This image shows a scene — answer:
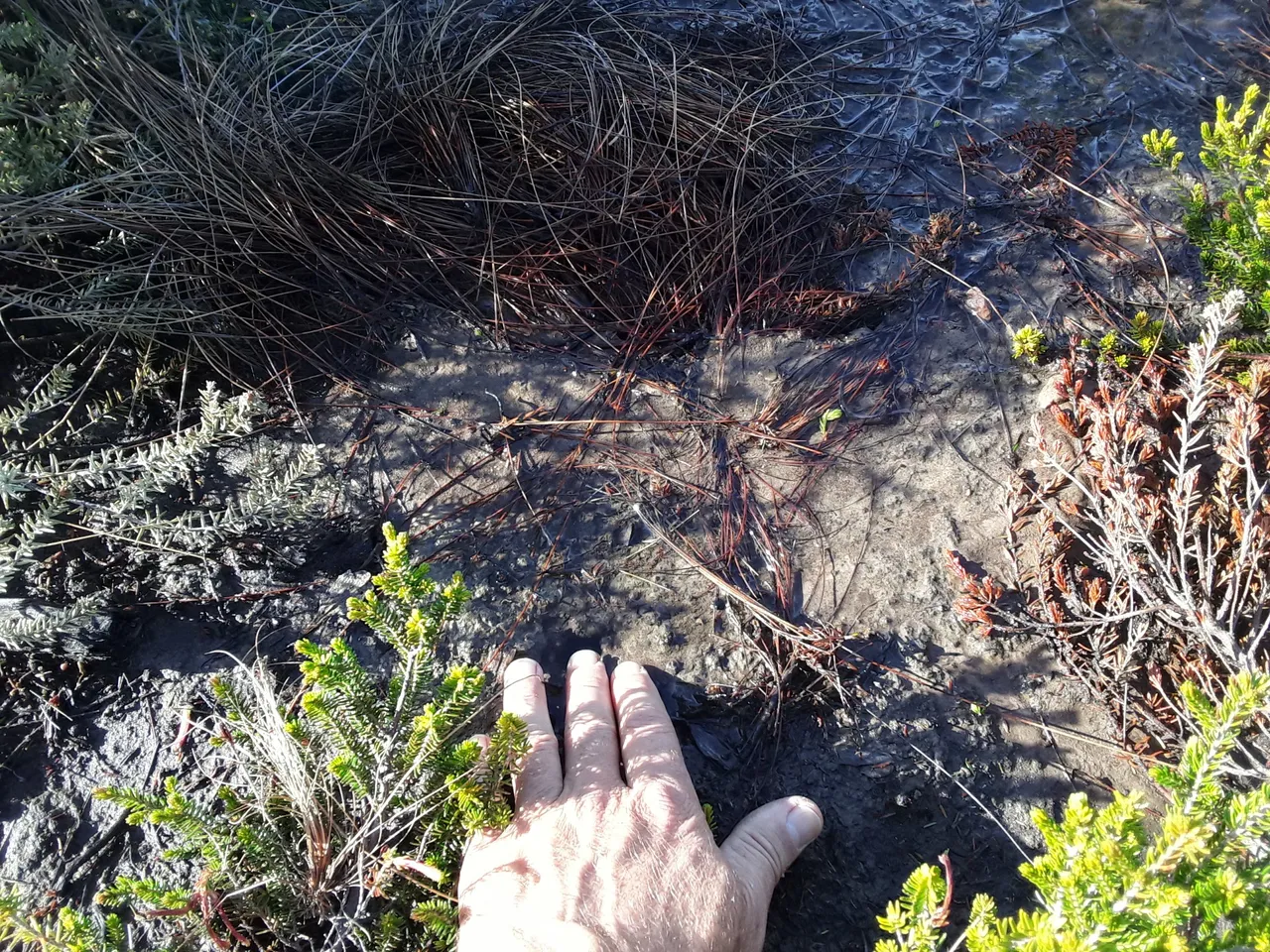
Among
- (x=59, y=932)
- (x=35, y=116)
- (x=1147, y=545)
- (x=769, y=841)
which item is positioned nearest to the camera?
(x=59, y=932)

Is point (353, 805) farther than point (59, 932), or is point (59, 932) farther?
point (353, 805)

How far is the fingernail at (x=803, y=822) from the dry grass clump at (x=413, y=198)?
5.86 feet

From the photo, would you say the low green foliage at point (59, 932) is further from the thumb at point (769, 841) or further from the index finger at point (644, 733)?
the thumb at point (769, 841)

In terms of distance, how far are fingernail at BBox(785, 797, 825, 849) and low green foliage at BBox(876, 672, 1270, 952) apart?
0.61 m

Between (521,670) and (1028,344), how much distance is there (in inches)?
91.8

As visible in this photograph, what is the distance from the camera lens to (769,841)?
2.24 m

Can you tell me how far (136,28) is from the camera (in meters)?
3.41

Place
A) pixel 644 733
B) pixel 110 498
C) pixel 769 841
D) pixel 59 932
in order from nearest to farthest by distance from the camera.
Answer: pixel 59 932 → pixel 769 841 → pixel 644 733 → pixel 110 498

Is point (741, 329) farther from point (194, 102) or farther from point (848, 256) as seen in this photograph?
point (194, 102)

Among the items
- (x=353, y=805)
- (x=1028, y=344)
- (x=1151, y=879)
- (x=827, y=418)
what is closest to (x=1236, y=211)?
(x=1028, y=344)

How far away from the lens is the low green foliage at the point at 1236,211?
2.50m

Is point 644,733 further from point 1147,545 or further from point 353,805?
point 1147,545

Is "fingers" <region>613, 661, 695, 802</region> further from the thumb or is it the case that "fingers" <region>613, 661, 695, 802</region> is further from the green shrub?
the green shrub

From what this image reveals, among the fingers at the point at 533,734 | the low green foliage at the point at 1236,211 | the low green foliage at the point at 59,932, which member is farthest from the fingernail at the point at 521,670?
the low green foliage at the point at 1236,211
